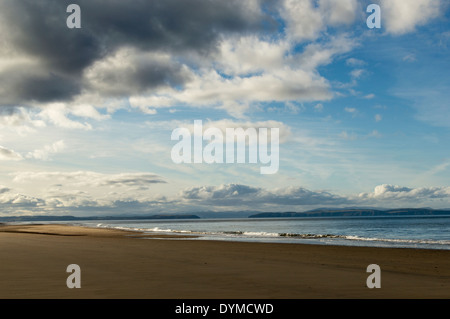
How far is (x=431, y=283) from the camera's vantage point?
468 inches

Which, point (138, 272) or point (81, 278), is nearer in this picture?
point (81, 278)

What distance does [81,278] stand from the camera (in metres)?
11.4
